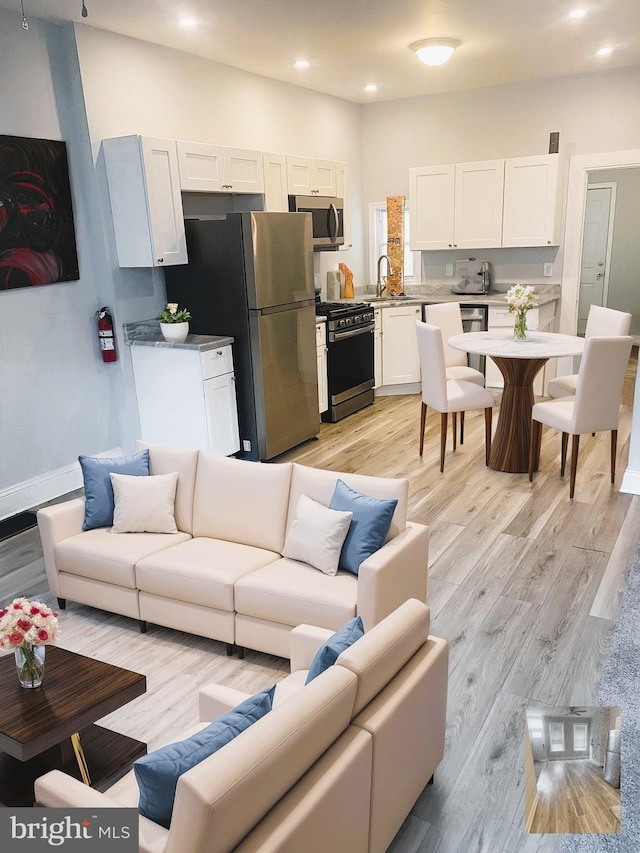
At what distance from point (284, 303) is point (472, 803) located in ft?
12.6

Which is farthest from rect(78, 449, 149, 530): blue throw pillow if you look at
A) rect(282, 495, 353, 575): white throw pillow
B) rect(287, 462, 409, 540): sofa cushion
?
rect(282, 495, 353, 575): white throw pillow

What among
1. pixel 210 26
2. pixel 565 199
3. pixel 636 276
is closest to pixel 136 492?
pixel 210 26

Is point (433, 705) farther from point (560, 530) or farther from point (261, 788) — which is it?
point (560, 530)

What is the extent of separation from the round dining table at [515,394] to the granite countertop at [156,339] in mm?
1685

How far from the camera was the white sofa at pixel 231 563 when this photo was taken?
9.07ft

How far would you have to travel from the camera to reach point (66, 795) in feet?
5.22

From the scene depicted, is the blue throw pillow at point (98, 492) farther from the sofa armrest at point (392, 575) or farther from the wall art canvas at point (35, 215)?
the wall art canvas at point (35, 215)

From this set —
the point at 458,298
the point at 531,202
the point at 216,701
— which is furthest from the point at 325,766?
the point at 531,202

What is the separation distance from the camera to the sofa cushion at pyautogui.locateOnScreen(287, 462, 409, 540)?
295 centimetres

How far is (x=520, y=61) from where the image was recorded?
582 cm

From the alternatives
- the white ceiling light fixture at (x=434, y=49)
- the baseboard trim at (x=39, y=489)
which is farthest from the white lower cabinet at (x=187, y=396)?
the white ceiling light fixture at (x=434, y=49)

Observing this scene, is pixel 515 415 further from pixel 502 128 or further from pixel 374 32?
pixel 502 128

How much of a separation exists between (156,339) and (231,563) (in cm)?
258

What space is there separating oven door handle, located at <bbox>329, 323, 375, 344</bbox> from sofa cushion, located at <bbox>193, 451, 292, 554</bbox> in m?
2.97
